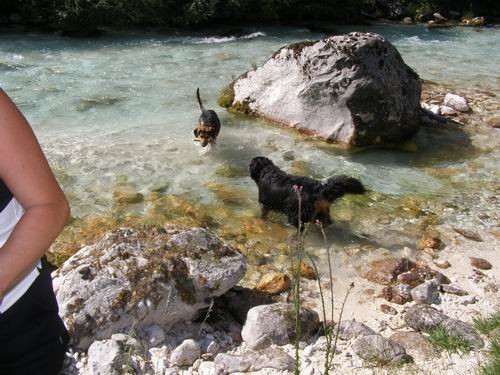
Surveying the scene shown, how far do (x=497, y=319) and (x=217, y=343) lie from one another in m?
1.81

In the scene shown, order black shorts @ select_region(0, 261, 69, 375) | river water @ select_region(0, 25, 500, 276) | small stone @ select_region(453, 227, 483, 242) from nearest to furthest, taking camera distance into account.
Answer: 1. black shorts @ select_region(0, 261, 69, 375)
2. small stone @ select_region(453, 227, 483, 242)
3. river water @ select_region(0, 25, 500, 276)

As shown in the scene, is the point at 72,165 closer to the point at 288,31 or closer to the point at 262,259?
the point at 262,259

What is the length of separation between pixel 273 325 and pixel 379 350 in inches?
26.1

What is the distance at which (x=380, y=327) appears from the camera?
3781 mm

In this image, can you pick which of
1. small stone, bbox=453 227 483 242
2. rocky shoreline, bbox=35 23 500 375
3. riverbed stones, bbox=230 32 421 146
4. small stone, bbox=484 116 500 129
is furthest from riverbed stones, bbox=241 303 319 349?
small stone, bbox=484 116 500 129

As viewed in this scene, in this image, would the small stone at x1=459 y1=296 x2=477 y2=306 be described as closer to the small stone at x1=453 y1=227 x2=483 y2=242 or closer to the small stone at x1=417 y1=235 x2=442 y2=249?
the small stone at x1=417 y1=235 x2=442 y2=249

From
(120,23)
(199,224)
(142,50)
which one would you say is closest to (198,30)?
(120,23)

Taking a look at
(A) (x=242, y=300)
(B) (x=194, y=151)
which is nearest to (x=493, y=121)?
(B) (x=194, y=151)

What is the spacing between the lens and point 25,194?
4.64 feet

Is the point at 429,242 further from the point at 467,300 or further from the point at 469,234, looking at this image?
the point at 467,300

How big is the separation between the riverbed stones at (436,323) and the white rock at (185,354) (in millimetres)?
1497

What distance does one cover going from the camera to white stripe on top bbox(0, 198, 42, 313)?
151cm

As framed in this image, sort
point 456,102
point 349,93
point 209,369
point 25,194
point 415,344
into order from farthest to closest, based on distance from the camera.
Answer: point 456,102 → point 349,93 → point 415,344 → point 209,369 → point 25,194

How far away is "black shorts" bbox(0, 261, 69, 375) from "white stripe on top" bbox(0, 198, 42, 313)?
0.05 feet
